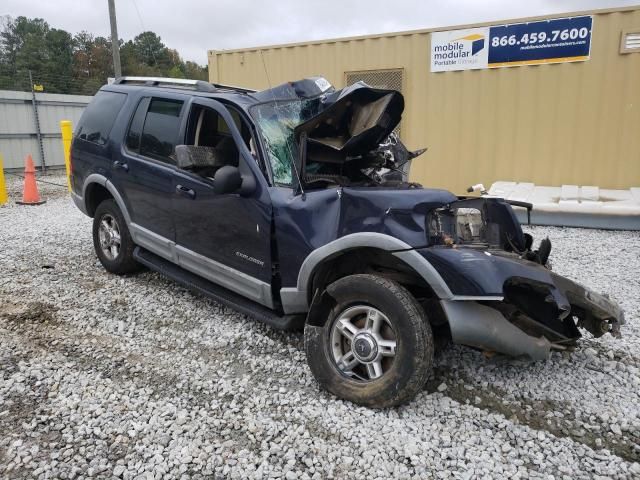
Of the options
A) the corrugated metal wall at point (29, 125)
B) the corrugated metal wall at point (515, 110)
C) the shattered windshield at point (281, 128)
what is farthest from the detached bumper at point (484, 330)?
the corrugated metal wall at point (29, 125)

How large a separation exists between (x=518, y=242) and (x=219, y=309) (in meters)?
2.71

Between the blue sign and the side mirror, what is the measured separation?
6909 mm

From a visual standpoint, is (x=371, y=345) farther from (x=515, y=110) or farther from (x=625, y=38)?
(x=625, y=38)

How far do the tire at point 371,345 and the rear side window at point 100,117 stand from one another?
337cm

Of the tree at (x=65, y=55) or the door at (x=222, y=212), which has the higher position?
the tree at (x=65, y=55)

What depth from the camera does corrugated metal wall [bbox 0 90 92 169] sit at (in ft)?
46.9

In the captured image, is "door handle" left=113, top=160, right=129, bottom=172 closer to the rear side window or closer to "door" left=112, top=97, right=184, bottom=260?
"door" left=112, top=97, right=184, bottom=260

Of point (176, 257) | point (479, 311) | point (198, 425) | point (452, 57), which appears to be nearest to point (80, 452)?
point (198, 425)

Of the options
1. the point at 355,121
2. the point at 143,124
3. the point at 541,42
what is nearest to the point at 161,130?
the point at 143,124

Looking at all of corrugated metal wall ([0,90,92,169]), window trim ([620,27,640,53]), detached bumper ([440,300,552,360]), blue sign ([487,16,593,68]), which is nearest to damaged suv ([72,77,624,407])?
detached bumper ([440,300,552,360])

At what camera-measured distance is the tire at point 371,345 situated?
9.61 feet

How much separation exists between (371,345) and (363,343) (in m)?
0.06

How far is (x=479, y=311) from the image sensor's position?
2.95 metres

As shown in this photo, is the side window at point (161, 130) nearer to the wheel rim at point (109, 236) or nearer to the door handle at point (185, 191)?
the door handle at point (185, 191)
